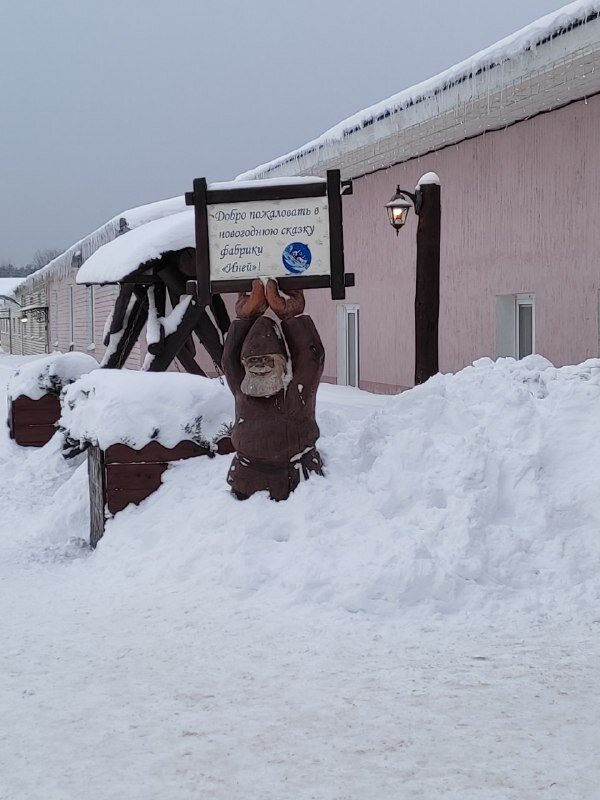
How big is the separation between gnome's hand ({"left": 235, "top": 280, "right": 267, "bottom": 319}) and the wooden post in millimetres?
4504

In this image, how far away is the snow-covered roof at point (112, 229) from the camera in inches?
539

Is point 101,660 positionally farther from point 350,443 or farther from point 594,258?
point 594,258

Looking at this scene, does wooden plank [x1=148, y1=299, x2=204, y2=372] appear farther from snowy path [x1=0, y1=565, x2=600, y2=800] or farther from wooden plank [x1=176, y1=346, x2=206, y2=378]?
snowy path [x1=0, y1=565, x2=600, y2=800]

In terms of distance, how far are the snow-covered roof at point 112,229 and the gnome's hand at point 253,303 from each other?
6.90 m

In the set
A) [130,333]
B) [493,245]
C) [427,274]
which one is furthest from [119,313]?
[493,245]

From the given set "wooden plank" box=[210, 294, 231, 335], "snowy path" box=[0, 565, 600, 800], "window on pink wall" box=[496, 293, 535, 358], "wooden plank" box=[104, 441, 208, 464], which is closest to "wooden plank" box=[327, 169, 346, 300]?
"wooden plank" box=[104, 441, 208, 464]

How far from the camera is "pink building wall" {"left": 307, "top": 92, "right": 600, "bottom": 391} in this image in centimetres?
1020

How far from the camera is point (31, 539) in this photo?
7.10m

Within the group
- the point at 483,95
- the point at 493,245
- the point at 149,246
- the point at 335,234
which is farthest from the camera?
the point at 493,245

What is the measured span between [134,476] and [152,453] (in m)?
0.21

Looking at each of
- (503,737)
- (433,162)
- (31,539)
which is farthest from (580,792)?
(433,162)

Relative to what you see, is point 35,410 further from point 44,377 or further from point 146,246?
point 146,246

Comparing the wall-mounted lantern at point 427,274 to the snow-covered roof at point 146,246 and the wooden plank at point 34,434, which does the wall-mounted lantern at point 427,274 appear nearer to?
the snow-covered roof at point 146,246

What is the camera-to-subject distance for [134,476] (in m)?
6.53
